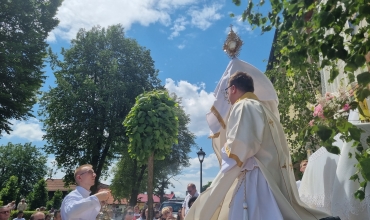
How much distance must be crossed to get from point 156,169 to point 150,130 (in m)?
26.9

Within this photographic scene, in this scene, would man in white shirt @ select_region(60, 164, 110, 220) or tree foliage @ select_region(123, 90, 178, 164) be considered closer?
man in white shirt @ select_region(60, 164, 110, 220)

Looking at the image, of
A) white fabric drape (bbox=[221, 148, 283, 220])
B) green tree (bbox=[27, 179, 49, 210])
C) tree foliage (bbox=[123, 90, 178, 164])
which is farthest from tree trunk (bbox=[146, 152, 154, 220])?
green tree (bbox=[27, 179, 49, 210])

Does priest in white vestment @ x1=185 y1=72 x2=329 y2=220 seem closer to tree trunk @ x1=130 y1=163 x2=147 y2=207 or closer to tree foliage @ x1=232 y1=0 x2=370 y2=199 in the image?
tree foliage @ x1=232 y1=0 x2=370 y2=199

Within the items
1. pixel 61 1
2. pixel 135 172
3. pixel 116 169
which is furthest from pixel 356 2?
pixel 116 169

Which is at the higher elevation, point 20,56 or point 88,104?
point 88,104

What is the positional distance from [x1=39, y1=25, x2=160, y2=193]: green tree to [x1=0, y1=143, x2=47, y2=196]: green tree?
47.8 metres

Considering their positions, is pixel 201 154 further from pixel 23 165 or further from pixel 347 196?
pixel 23 165

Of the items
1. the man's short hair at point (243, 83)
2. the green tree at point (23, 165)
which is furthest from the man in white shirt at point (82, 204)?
the green tree at point (23, 165)

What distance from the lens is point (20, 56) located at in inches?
682

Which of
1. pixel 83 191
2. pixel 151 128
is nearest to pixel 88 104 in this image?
pixel 151 128

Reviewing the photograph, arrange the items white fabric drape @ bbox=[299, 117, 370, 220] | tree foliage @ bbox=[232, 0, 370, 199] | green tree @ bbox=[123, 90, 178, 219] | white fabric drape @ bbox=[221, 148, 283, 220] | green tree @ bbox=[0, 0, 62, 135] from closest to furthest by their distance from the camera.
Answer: tree foliage @ bbox=[232, 0, 370, 199] → white fabric drape @ bbox=[221, 148, 283, 220] → white fabric drape @ bbox=[299, 117, 370, 220] → green tree @ bbox=[123, 90, 178, 219] → green tree @ bbox=[0, 0, 62, 135]

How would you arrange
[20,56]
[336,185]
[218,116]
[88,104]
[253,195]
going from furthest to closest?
[88,104], [20,56], [218,116], [336,185], [253,195]

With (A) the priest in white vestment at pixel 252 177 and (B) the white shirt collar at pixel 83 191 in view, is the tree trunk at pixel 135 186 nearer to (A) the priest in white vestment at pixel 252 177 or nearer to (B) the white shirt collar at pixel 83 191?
(B) the white shirt collar at pixel 83 191

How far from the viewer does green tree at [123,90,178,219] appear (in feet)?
33.8
